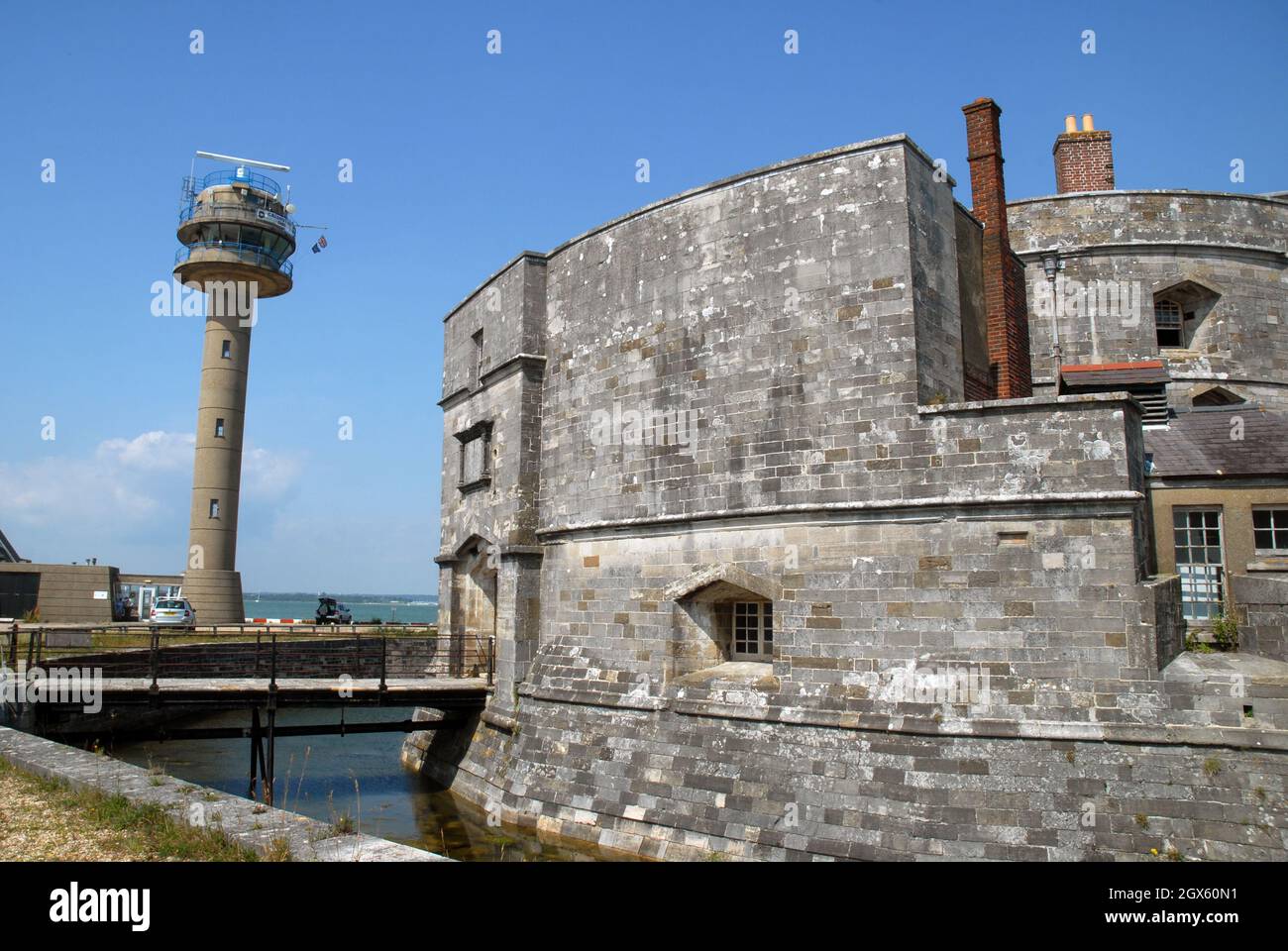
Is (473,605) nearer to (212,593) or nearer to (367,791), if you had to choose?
(367,791)

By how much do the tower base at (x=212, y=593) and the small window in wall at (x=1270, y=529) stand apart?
33.9 metres

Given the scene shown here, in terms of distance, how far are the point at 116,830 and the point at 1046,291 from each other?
18452mm

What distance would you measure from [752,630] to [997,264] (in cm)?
761

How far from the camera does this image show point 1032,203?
19484 mm

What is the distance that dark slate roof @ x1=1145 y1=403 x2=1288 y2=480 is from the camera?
43.0 feet

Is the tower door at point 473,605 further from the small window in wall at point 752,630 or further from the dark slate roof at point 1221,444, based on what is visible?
the dark slate roof at point 1221,444

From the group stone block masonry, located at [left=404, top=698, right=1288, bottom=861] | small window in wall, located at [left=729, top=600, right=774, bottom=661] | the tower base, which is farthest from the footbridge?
the tower base

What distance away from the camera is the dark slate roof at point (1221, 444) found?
13.1 meters

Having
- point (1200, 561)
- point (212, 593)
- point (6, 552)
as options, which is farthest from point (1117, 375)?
point (6, 552)

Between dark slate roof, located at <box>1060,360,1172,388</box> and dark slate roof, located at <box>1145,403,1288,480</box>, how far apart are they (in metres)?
1.06

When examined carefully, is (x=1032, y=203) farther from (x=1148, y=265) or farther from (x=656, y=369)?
(x=656, y=369)

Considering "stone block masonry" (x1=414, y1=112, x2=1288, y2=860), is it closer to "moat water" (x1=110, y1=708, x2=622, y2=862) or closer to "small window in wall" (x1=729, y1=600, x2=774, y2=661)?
"small window in wall" (x1=729, y1=600, x2=774, y2=661)

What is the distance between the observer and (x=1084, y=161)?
20812mm

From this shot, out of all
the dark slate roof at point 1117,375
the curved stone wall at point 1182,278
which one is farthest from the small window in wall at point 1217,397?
the dark slate roof at point 1117,375
